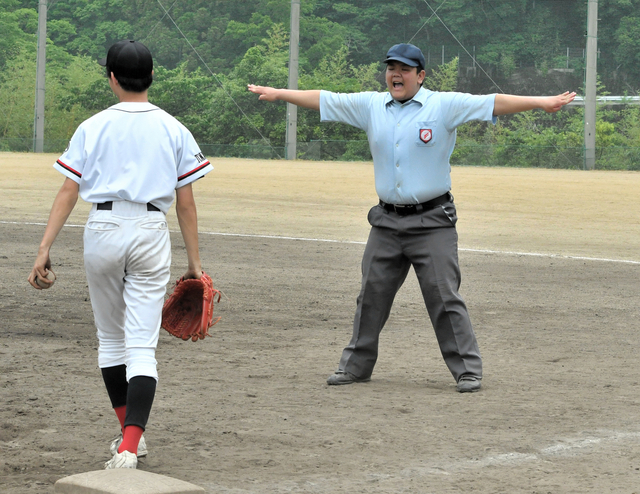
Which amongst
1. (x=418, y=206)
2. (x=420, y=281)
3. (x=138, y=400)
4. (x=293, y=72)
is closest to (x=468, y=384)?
(x=420, y=281)

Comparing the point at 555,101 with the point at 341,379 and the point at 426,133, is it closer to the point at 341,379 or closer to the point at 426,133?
the point at 426,133

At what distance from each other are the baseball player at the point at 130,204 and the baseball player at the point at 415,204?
5.71 ft

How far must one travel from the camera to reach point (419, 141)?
18.5 ft

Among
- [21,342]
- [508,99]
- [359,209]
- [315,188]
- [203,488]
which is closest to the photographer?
[203,488]

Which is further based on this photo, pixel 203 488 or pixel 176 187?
pixel 176 187

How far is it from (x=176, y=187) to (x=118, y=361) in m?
0.78

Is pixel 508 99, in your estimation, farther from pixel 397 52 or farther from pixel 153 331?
pixel 153 331

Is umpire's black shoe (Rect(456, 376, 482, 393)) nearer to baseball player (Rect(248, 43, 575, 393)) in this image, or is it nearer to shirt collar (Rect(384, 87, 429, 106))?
baseball player (Rect(248, 43, 575, 393))

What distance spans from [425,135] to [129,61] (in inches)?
84.4

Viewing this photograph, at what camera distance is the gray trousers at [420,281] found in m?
5.67

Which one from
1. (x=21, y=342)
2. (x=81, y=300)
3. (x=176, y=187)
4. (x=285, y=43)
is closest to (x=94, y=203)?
(x=176, y=187)

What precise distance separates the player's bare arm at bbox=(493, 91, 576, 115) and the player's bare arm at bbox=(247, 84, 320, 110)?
1.08 metres

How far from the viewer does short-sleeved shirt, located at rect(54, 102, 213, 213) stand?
3.95m

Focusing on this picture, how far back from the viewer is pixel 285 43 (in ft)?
216
